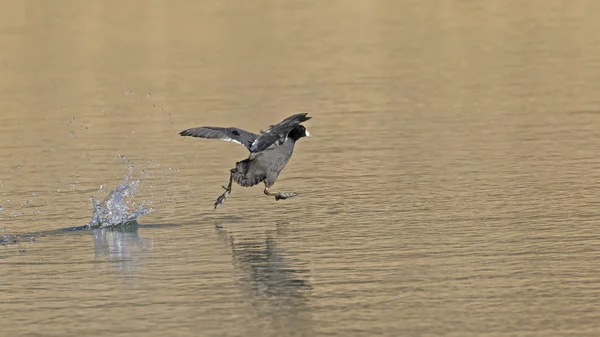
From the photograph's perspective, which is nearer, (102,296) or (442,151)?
(102,296)

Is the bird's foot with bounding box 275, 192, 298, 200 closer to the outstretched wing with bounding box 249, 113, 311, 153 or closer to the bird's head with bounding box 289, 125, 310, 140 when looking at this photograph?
the bird's head with bounding box 289, 125, 310, 140

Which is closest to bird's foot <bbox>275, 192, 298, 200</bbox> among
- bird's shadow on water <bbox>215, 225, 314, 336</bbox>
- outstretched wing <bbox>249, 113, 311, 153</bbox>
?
bird's shadow on water <bbox>215, 225, 314, 336</bbox>

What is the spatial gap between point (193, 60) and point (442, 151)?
44.6 ft

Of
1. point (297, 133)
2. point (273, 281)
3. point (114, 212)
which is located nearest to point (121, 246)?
point (114, 212)

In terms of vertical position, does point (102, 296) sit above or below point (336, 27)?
below

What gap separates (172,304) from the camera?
36.4 feet

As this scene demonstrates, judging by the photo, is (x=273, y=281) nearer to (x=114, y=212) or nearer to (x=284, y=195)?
(x=284, y=195)

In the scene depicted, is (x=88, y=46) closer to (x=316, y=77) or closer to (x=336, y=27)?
(x=336, y=27)

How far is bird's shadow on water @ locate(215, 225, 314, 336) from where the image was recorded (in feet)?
34.4

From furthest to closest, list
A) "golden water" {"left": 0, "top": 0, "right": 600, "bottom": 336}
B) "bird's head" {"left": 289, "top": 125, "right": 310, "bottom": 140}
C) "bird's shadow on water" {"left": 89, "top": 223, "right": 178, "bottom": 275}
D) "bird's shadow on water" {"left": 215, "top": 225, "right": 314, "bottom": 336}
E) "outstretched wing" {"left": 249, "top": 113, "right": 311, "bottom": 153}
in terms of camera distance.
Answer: "bird's head" {"left": 289, "top": 125, "right": 310, "bottom": 140} → "outstretched wing" {"left": 249, "top": 113, "right": 311, "bottom": 153} → "bird's shadow on water" {"left": 89, "top": 223, "right": 178, "bottom": 275} → "golden water" {"left": 0, "top": 0, "right": 600, "bottom": 336} → "bird's shadow on water" {"left": 215, "top": 225, "right": 314, "bottom": 336}

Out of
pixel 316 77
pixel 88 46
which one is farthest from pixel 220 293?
pixel 88 46

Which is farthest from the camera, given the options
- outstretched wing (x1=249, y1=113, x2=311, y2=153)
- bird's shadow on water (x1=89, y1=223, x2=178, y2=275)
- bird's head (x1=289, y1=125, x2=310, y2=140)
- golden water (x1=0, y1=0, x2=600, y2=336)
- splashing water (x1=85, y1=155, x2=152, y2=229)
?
bird's head (x1=289, y1=125, x2=310, y2=140)

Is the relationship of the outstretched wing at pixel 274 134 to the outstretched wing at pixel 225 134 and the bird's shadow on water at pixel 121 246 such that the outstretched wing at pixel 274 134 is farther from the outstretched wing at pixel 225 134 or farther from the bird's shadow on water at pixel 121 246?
the bird's shadow on water at pixel 121 246

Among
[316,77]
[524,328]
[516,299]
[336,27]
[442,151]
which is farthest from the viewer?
[336,27]
